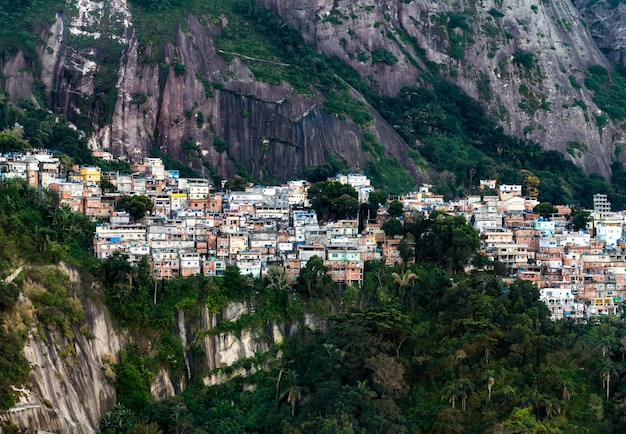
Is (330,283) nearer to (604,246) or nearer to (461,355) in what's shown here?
(461,355)

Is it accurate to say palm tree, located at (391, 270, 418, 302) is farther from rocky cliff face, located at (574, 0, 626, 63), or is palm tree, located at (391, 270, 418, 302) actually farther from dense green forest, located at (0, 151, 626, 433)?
rocky cliff face, located at (574, 0, 626, 63)

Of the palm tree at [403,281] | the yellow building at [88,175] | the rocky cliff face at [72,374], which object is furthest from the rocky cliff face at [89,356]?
the yellow building at [88,175]

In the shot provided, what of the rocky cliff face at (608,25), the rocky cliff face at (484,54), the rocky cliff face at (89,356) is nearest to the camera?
the rocky cliff face at (89,356)

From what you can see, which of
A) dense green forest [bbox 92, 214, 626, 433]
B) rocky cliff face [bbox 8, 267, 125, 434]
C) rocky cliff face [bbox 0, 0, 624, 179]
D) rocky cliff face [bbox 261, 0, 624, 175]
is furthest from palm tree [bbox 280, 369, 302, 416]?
rocky cliff face [bbox 261, 0, 624, 175]

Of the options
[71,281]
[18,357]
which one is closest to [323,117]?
[71,281]

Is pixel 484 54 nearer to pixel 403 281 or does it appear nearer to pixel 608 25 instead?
pixel 608 25

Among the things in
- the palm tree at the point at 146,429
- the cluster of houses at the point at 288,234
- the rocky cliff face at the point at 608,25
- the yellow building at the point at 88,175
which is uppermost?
the rocky cliff face at the point at 608,25

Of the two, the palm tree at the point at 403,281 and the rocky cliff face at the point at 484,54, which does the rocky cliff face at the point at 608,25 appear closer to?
the rocky cliff face at the point at 484,54

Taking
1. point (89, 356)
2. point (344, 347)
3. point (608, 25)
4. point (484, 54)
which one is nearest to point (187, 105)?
point (484, 54)

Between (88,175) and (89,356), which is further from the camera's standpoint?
(88,175)
